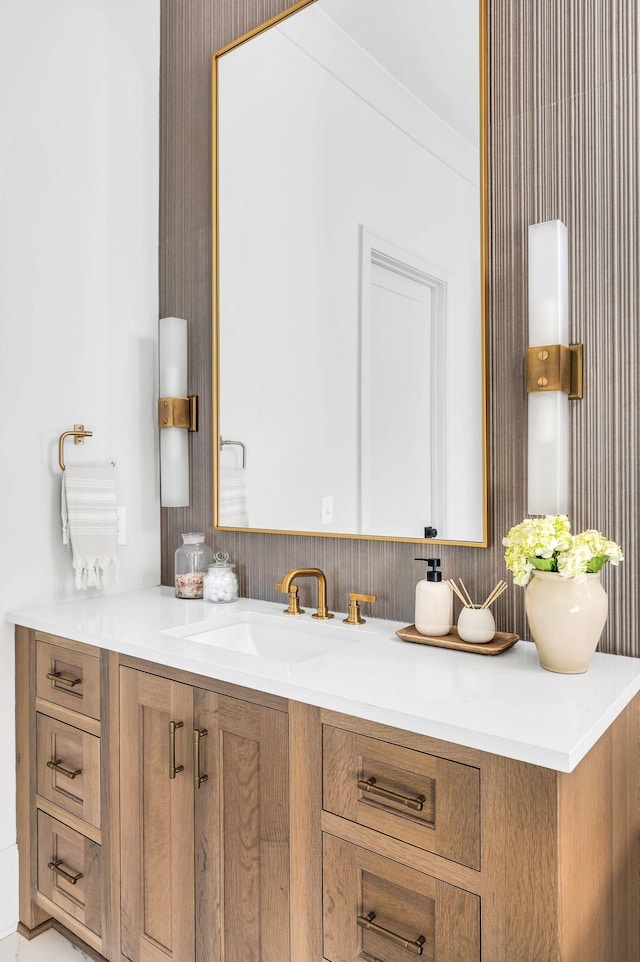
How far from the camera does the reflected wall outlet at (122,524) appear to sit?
6.84ft

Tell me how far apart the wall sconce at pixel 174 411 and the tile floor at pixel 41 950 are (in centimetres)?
124

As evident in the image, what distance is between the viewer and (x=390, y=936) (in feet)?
3.42

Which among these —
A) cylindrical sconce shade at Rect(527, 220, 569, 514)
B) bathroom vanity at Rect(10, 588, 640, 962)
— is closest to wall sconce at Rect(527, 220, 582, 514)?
cylindrical sconce shade at Rect(527, 220, 569, 514)

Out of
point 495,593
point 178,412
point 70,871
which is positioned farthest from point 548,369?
point 70,871

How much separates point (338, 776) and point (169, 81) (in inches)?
88.5

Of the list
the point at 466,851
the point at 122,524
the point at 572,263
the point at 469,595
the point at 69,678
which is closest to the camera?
the point at 466,851

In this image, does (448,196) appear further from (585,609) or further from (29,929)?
(29,929)

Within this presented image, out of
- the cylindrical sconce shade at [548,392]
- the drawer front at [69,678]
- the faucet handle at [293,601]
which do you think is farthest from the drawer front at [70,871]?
the cylindrical sconce shade at [548,392]

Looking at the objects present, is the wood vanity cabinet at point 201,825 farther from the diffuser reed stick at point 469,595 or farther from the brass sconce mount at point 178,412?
the brass sconce mount at point 178,412

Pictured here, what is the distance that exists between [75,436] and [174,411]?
0.31 m

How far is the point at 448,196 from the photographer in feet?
5.03

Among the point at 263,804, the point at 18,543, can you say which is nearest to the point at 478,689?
the point at 263,804

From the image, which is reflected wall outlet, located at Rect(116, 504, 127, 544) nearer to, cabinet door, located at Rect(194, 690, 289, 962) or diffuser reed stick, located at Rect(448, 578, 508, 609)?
cabinet door, located at Rect(194, 690, 289, 962)

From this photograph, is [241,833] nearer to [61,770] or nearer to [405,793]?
[405,793]
